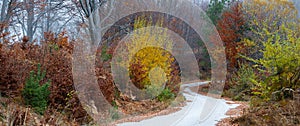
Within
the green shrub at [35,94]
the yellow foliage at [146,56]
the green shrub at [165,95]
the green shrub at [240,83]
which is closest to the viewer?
the green shrub at [35,94]

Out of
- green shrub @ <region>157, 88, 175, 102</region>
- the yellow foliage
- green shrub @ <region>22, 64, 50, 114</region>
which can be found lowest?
green shrub @ <region>157, 88, 175, 102</region>

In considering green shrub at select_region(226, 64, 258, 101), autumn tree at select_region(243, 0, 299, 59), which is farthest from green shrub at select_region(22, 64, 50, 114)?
autumn tree at select_region(243, 0, 299, 59)

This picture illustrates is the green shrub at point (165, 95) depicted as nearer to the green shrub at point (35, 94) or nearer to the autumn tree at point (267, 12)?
the green shrub at point (35, 94)

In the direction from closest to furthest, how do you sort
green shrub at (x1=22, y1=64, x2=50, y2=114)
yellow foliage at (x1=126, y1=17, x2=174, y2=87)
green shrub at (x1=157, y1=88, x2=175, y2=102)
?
green shrub at (x1=22, y1=64, x2=50, y2=114), green shrub at (x1=157, y1=88, x2=175, y2=102), yellow foliage at (x1=126, y1=17, x2=174, y2=87)

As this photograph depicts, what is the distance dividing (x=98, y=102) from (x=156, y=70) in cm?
427

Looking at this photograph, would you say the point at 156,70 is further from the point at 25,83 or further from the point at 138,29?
the point at 25,83

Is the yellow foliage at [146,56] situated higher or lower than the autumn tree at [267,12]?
lower

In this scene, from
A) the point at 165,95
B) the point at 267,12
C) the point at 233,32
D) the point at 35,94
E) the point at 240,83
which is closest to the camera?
the point at 35,94

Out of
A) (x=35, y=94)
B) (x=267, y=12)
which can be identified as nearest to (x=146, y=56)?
(x=35, y=94)

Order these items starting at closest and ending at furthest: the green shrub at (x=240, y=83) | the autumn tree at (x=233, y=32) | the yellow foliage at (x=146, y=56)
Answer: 1. the yellow foliage at (x=146, y=56)
2. the green shrub at (x=240, y=83)
3. the autumn tree at (x=233, y=32)

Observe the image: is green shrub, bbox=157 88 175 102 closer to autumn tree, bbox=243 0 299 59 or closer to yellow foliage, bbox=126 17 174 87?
yellow foliage, bbox=126 17 174 87

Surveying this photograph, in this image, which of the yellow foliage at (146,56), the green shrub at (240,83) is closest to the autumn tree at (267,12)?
the green shrub at (240,83)

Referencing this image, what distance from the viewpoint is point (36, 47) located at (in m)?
10.9

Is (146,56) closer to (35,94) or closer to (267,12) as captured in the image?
(35,94)
